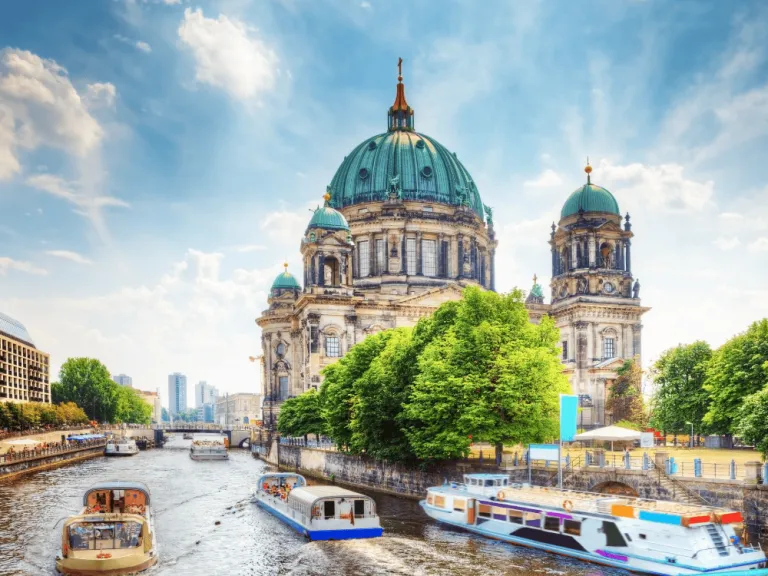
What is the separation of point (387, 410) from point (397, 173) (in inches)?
2542

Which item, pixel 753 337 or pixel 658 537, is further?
pixel 753 337

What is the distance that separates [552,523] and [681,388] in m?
35.8

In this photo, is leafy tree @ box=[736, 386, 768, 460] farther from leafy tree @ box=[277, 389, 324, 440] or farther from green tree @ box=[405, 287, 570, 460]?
leafy tree @ box=[277, 389, 324, 440]

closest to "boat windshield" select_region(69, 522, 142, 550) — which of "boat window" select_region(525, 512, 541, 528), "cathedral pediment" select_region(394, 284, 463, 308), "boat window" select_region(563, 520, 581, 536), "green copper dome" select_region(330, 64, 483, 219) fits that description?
"boat window" select_region(525, 512, 541, 528)

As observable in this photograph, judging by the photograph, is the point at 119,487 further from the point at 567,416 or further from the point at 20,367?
the point at 20,367

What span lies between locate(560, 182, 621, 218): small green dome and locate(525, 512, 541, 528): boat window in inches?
2730

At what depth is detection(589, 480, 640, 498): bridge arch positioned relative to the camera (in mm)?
47344

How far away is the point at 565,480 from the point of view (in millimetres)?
50969

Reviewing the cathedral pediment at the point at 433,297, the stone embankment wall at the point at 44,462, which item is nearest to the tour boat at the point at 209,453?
the stone embankment wall at the point at 44,462

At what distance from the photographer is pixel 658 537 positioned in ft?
119

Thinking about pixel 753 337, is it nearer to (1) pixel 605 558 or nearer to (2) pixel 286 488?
(1) pixel 605 558

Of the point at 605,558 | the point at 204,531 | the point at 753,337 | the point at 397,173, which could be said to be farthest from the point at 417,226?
the point at 605,558

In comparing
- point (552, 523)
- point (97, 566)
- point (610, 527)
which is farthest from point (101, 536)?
point (610, 527)

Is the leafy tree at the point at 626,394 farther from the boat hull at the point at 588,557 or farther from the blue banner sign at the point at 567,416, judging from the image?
the boat hull at the point at 588,557
